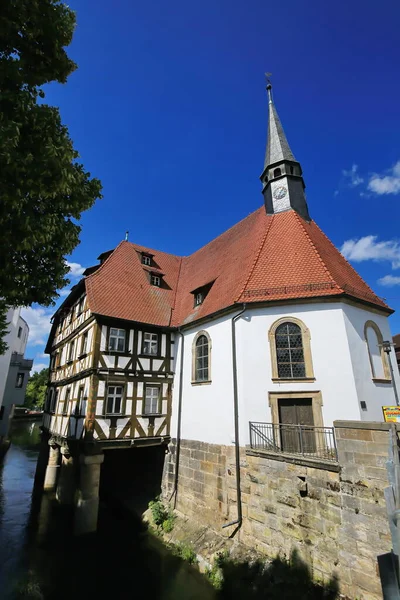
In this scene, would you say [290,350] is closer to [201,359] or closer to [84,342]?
[201,359]

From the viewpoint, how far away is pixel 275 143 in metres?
16.5

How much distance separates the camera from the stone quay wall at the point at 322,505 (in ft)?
21.3

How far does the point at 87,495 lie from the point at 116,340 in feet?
18.1

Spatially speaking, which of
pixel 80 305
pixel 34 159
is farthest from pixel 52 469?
pixel 34 159

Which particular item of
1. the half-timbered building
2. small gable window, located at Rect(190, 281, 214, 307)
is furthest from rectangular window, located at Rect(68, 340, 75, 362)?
small gable window, located at Rect(190, 281, 214, 307)

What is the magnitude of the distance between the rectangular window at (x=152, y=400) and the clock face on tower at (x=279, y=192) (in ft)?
33.3

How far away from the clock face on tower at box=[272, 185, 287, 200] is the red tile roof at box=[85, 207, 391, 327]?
963mm

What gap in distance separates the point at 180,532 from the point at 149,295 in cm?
939

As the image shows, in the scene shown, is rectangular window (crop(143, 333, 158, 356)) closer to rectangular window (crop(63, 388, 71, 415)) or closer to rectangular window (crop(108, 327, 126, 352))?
rectangular window (crop(108, 327, 126, 352))

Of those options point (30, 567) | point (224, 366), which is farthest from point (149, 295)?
point (30, 567)

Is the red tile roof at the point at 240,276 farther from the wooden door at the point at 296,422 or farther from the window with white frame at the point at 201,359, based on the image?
the wooden door at the point at 296,422

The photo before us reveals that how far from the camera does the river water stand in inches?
335

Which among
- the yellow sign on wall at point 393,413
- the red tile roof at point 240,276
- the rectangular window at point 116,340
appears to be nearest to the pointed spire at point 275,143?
the red tile roof at point 240,276

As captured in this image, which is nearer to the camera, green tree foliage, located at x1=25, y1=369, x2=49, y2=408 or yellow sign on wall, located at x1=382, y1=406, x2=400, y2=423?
yellow sign on wall, located at x1=382, y1=406, x2=400, y2=423
